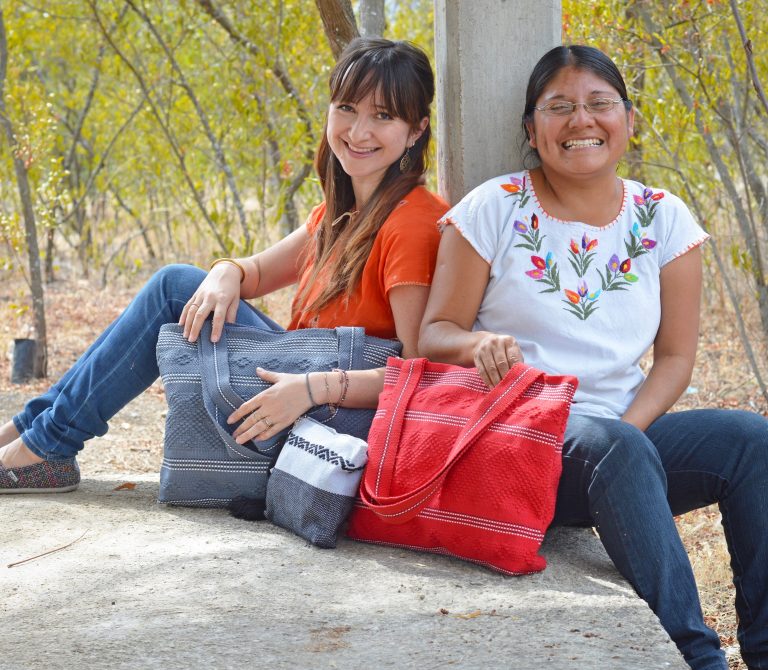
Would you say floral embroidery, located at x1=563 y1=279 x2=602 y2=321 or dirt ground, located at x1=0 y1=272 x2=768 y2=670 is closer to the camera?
floral embroidery, located at x1=563 y1=279 x2=602 y2=321

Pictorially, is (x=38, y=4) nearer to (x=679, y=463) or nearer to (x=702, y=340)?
(x=702, y=340)

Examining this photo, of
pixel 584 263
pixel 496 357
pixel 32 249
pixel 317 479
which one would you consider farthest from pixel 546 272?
pixel 32 249

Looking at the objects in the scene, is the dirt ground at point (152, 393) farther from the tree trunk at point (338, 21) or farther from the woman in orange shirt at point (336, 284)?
the tree trunk at point (338, 21)

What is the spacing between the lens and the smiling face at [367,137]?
291 cm

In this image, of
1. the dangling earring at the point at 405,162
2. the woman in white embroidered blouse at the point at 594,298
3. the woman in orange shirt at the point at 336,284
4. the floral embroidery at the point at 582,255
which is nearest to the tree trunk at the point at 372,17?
the woman in orange shirt at the point at 336,284

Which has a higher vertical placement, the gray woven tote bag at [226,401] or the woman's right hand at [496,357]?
the woman's right hand at [496,357]

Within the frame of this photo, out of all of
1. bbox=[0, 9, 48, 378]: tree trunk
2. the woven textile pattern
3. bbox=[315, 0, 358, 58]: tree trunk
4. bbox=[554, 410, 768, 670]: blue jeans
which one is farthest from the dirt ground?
bbox=[315, 0, 358, 58]: tree trunk

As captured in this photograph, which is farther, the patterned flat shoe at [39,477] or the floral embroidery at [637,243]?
the patterned flat shoe at [39,477]

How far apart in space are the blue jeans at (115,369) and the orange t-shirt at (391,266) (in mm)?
322

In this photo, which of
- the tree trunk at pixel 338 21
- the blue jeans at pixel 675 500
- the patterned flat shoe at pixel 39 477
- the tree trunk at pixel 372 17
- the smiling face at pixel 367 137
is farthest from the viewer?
the tree trunk at pixel 372 17

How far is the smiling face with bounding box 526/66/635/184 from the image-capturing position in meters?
2.69

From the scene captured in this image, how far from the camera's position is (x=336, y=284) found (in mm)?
2918

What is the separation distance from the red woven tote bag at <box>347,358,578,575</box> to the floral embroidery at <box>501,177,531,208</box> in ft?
1.64

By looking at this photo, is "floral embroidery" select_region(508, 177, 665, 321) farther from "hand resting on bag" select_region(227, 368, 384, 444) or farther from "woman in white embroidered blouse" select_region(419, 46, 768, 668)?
"hand resting on bag" select_region(227, 368, 384, 444)
